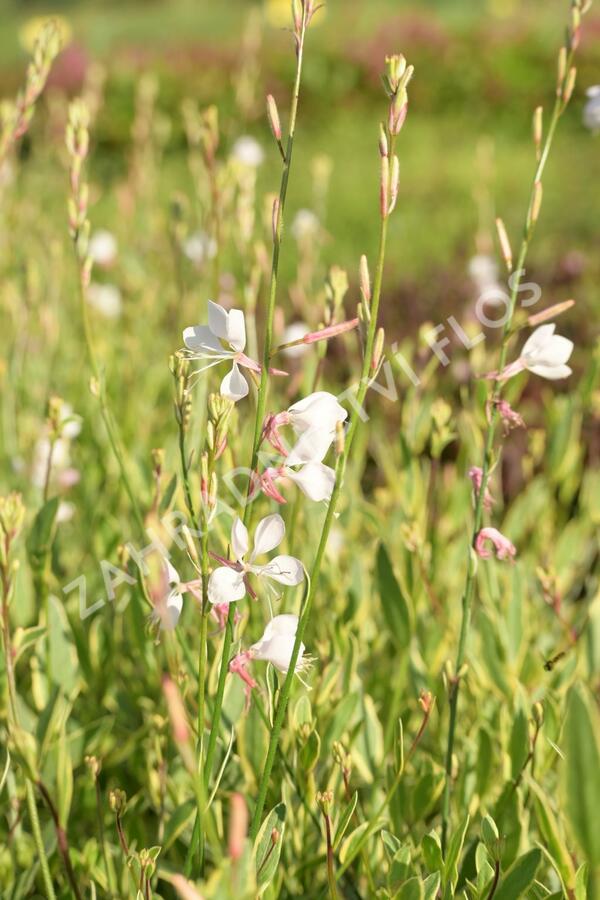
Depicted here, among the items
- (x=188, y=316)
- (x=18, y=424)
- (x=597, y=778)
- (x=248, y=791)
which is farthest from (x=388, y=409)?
(x=597, y=778)

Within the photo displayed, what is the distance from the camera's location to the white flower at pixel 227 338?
552mm

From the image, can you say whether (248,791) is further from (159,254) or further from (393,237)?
(393,237)

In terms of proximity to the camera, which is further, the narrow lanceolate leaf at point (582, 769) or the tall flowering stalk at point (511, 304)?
the tall flowering stalk at point (511, 304)

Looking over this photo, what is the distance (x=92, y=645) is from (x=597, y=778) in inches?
26.4

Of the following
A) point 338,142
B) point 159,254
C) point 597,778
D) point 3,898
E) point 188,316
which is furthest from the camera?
point 338,142

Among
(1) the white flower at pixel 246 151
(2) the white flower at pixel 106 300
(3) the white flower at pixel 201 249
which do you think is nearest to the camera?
(3) the white flower at pixel 201 249

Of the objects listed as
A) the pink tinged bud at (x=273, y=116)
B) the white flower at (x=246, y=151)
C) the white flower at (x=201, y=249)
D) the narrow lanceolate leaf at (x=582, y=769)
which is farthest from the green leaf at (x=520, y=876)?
the white flower at (x=246, y=151)

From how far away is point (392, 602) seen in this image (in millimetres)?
987

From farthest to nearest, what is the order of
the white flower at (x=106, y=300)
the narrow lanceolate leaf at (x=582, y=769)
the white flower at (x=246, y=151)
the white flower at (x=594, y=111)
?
the white flower at (x=246, y=151) < the white flower at (x=106, y=300) < the white flower at (x=594, y=111) < the narrow lanceolate leaf at (x=582, y=769)

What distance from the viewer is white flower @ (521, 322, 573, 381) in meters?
0.66

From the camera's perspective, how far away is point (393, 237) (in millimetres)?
4348

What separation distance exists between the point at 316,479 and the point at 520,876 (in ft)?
1.06

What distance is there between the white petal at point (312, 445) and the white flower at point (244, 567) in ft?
0.12

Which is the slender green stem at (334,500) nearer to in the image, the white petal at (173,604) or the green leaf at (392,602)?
the white petal at (173,604)
